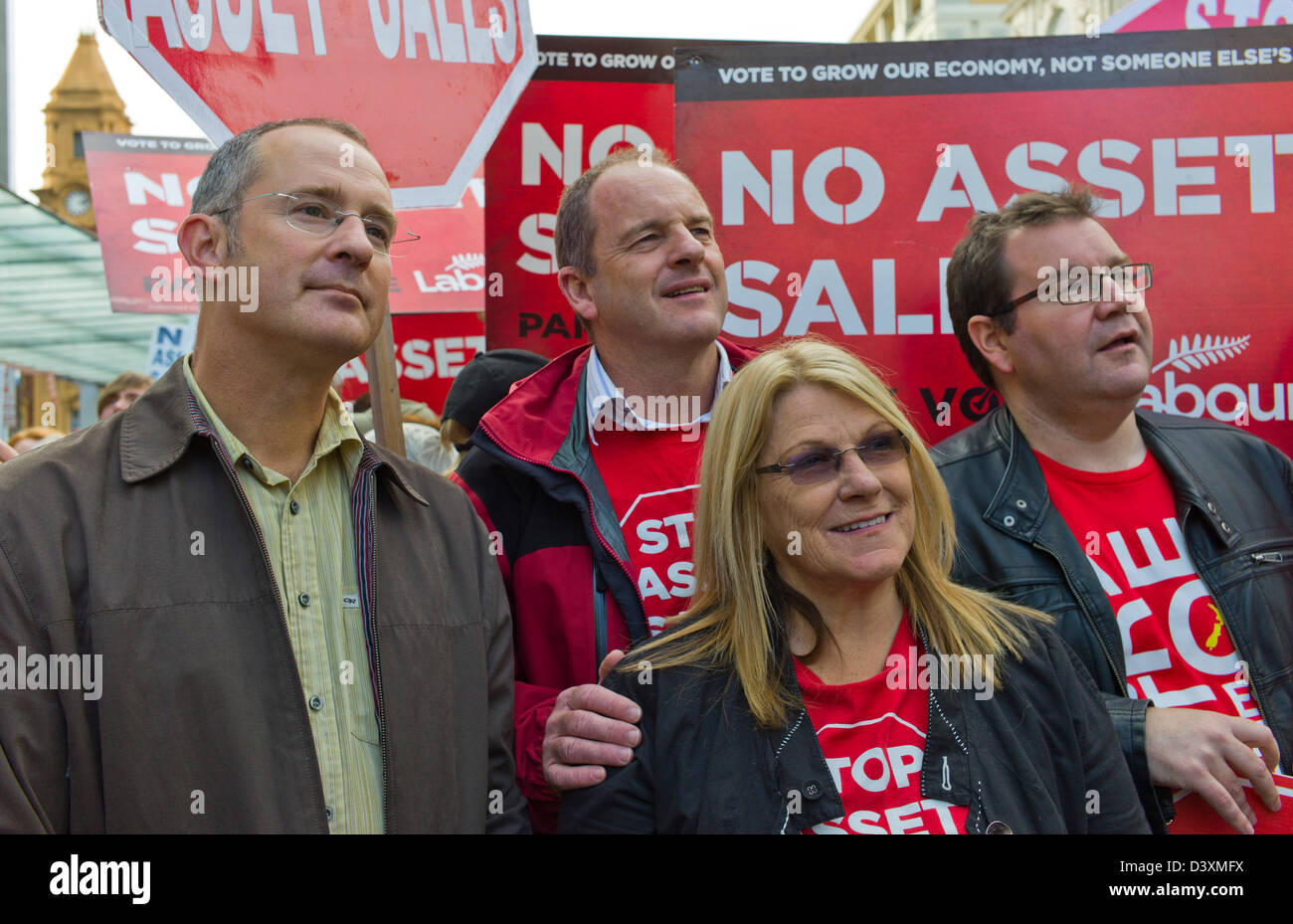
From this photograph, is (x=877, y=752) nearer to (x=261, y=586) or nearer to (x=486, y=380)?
(x=261, y=586)

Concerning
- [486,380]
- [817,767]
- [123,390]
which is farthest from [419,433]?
[817,767]

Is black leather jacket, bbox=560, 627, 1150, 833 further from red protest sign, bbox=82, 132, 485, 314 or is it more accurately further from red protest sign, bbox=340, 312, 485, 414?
red protest sign, bbox=340, 312, 485, 414

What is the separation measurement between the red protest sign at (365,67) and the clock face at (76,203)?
47877 millimetres

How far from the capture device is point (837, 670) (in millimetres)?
2289

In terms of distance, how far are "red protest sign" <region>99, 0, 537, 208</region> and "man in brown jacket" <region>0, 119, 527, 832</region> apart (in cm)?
32

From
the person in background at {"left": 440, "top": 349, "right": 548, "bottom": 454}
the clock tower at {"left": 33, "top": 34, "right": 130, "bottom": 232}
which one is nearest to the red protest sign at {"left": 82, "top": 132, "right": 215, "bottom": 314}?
the person in background at {"left": 440, "top": 349, "right": 548, "bottom": 454}

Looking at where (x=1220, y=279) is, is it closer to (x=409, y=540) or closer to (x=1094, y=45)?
(x=1094, y=45)

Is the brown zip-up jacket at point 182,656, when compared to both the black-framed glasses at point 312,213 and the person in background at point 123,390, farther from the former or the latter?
the person in background at point 123,390

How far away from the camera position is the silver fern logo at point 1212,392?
10.7 ft

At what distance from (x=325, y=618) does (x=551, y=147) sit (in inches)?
85.1

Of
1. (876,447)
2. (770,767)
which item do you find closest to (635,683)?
(770,767)

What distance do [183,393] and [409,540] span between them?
50cm

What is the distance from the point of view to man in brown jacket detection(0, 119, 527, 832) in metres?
1.91

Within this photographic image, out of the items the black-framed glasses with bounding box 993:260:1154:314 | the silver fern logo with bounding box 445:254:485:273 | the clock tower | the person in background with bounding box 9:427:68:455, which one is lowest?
the black-framed glasses with bounding box 993:260:1154:314
